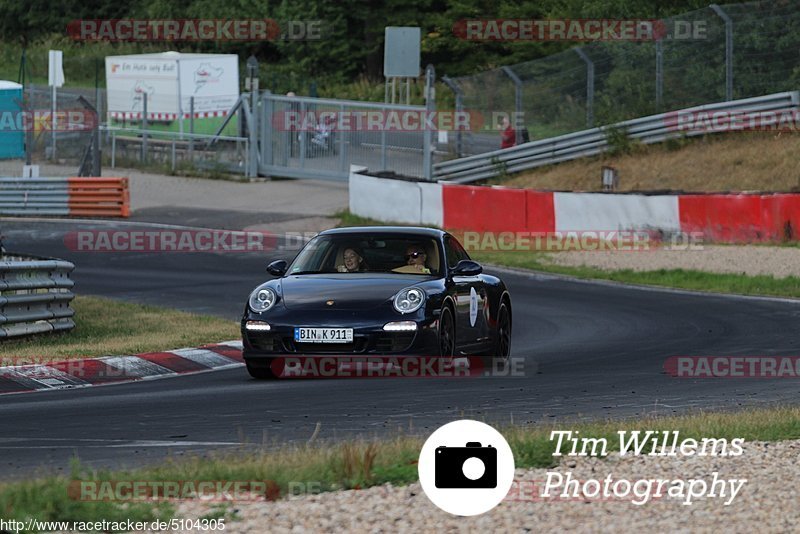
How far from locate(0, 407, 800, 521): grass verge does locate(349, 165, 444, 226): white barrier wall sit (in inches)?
753

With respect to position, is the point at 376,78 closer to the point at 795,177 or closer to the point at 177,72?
the point at 177,72

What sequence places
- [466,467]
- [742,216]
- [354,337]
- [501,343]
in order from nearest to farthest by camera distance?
[466,467], [354,337], [501,343], [742,216]

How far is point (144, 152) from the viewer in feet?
131

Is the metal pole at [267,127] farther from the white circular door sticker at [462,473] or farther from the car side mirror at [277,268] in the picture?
the white circular door sticker at [462,473]

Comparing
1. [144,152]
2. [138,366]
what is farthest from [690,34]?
[138,366]

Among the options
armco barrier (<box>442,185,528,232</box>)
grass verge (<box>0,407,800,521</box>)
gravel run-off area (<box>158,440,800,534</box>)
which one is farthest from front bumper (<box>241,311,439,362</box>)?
armco barrier (<box>442,185,528,232</box>)

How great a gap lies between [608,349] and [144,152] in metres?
26.8

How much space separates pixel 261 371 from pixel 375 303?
1.18 metres

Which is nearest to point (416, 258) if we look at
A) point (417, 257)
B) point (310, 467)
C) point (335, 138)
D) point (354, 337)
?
point (417, 257)

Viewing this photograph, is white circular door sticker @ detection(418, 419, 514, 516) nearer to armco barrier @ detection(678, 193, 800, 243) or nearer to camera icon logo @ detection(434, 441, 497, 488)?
camera icon logo @ detection(434, 441, 497, 488)

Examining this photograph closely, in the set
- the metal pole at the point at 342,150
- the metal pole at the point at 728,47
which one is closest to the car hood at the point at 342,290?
the metal pole at the point at 728,47

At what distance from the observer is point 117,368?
44.3 ft

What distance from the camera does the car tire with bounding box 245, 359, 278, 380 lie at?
12758mm

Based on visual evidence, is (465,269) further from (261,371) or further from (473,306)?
(261,371)
